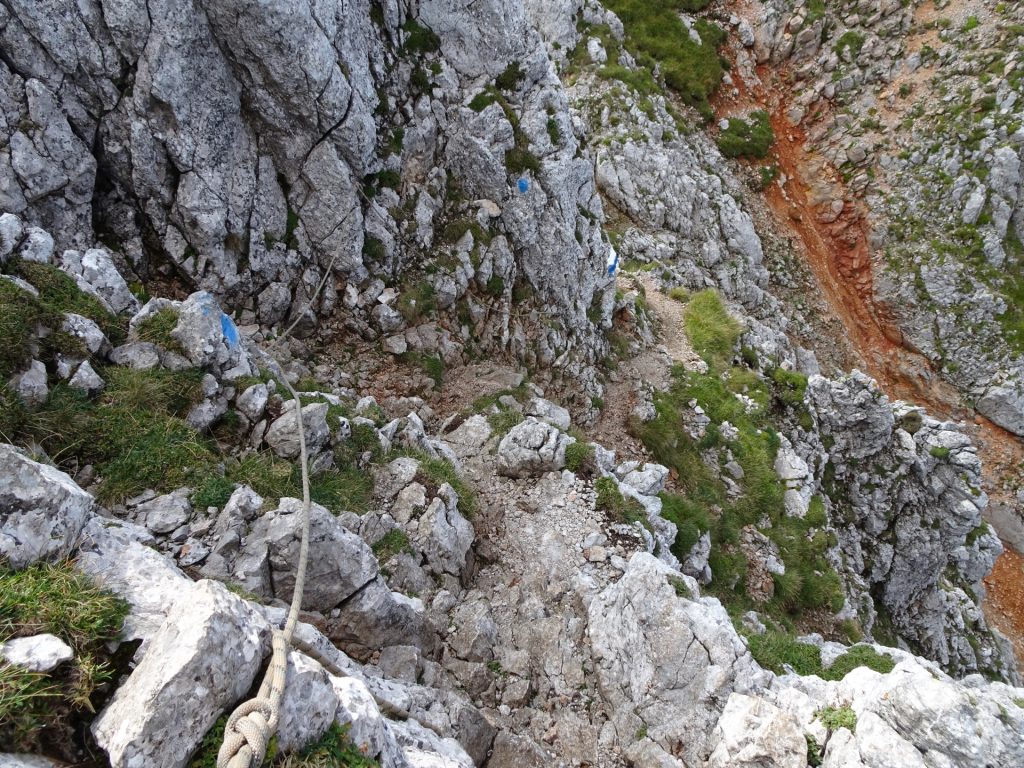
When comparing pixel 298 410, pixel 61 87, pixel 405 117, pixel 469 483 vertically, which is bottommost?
pixel 469 483

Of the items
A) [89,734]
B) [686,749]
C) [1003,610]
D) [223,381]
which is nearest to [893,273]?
[1003,610]

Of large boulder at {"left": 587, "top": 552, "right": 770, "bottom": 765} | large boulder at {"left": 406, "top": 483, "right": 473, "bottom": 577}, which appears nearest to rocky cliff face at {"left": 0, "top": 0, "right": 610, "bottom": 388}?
large boulder at {"left": 406, "top": 483, "right": 473, "bottom": 577}

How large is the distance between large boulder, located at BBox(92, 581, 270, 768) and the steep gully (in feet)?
130

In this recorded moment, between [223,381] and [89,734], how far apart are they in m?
6.60

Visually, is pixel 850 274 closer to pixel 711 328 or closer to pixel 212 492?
pixel 711 328

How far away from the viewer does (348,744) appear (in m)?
4.60

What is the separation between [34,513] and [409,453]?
7073 mm

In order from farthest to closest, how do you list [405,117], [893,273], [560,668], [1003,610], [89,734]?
[893,273]
[1003,610]
[405,117]
[560,668]
[89,734]

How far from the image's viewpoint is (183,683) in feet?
12.3

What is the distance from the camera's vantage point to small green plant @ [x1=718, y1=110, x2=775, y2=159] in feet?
119

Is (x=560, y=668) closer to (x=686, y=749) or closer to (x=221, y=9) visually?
(x=686, y=749)

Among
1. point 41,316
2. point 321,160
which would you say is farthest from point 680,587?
point 321,160

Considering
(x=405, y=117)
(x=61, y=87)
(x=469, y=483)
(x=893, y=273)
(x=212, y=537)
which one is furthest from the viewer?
(x=893, y=273)

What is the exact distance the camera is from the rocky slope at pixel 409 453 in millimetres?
4938
